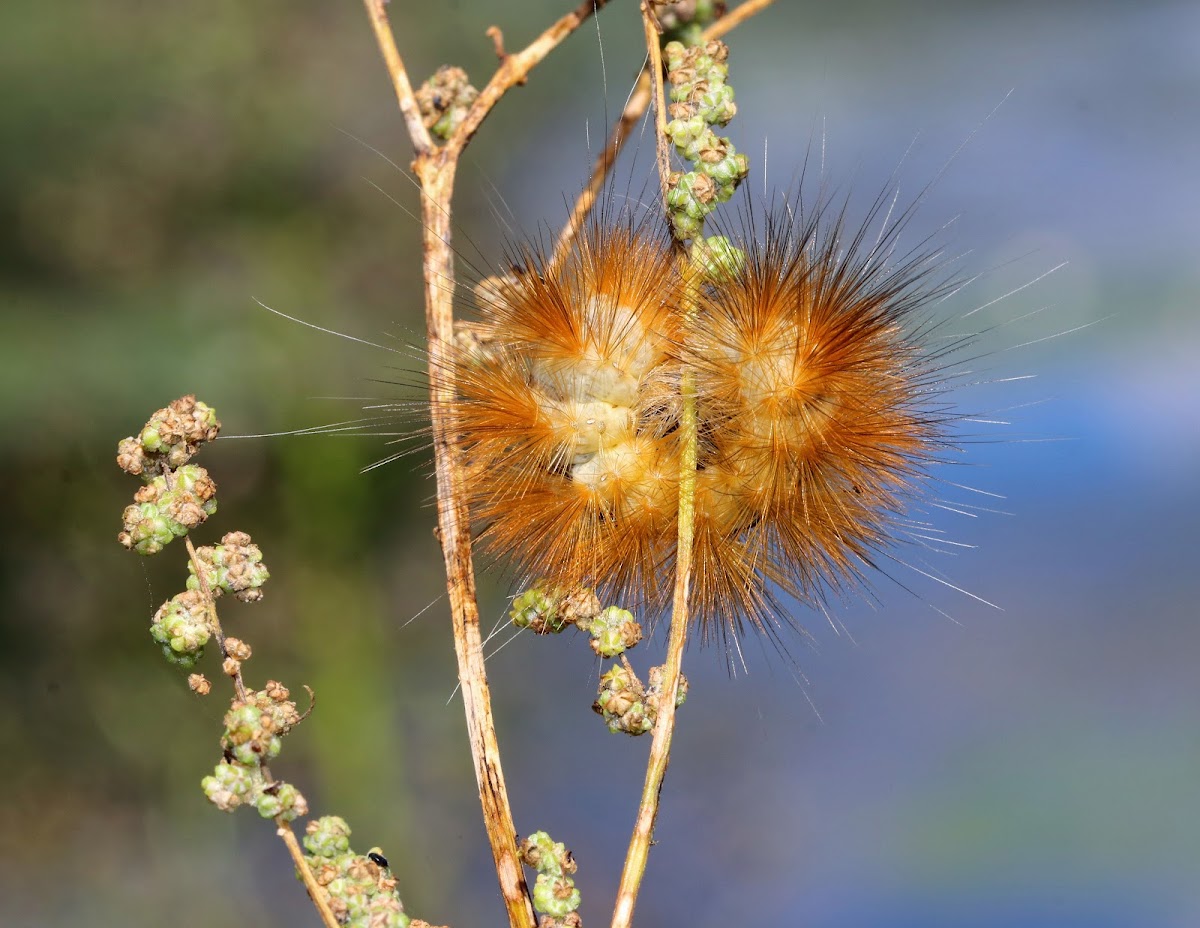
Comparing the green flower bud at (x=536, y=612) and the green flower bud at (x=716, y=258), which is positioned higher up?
the green flower bud at (x=716, y=258)

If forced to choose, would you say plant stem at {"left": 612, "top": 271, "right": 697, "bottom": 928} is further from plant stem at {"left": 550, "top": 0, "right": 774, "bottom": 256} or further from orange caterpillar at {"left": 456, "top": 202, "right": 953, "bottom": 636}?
plant stem at {"left": 550, "top": 0, "right": 774, "bottom": 256}

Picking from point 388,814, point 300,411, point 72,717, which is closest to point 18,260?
point 300,411

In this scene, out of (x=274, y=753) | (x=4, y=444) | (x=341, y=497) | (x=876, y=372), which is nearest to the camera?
(x=274, y=753)

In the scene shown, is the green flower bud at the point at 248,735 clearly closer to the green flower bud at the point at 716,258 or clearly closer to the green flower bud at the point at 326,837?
the green flower bud at the point at 326,837

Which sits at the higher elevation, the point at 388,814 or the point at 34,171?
the point at 34,171

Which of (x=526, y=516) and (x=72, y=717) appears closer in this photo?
(x=526, y=516)

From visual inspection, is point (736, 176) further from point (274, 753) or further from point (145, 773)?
point (145, 773)

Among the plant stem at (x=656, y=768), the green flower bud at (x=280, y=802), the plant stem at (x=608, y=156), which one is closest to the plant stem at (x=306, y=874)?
the green flower bud at (x=280, y=802)
